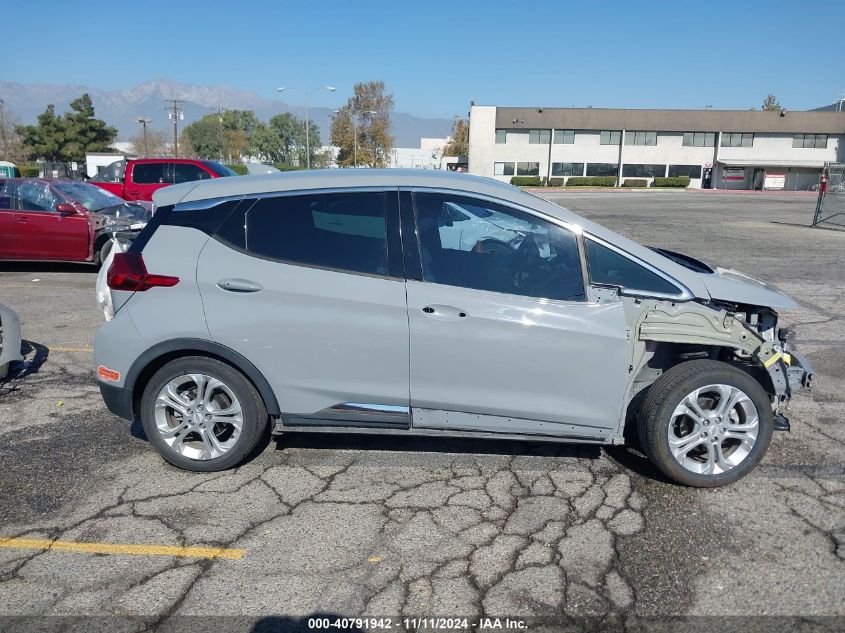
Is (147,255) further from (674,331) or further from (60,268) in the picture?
(60,268)

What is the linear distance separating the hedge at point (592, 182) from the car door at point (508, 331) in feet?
208

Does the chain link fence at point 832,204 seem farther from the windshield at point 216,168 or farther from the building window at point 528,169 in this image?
the building window at point 528,169

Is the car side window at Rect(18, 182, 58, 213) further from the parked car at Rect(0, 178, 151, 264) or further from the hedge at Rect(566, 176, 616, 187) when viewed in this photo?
the hedge at Rect(566, 176, 616, 187)

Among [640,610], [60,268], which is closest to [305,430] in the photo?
[640,610]

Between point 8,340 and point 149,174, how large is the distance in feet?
36.5

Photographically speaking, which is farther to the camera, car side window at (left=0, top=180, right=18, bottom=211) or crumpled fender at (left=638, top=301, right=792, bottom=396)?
car side window at (left=0, top=180, right=18, bottom=211)

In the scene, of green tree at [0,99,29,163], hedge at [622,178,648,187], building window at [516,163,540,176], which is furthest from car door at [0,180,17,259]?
green tree at [0,99,29,163]

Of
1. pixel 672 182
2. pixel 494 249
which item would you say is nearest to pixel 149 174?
pixel 494 249

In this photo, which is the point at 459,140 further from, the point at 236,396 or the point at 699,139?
the point at 236,396

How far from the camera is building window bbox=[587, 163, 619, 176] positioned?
67.7 metres

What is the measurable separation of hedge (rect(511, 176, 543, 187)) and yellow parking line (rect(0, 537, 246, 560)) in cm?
6315

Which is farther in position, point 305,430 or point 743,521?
point 305,430

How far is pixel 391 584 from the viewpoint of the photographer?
3.02m

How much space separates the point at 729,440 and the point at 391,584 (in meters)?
2.20
